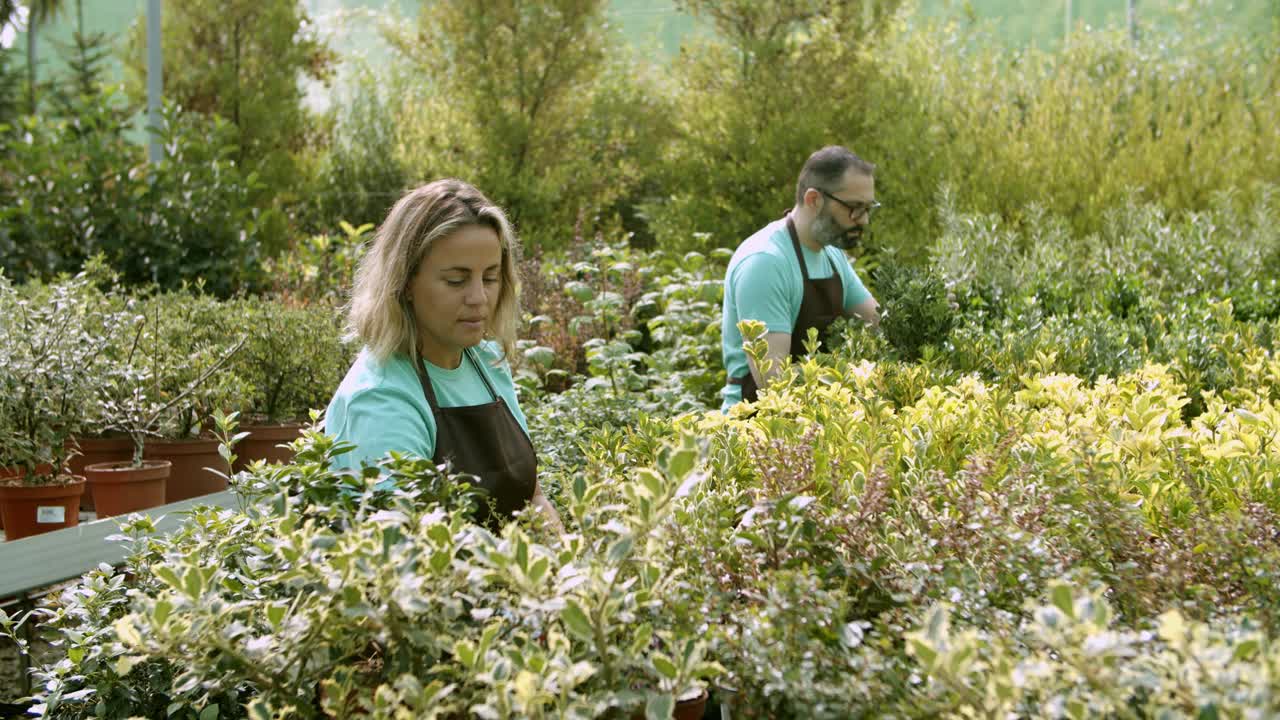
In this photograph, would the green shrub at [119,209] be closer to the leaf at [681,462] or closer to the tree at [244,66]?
the tree at [244,66]

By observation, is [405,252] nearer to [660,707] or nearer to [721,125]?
[660,707]

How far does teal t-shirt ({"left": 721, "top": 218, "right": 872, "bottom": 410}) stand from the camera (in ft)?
14.5

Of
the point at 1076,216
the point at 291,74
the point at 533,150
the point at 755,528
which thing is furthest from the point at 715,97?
the point at 755,528

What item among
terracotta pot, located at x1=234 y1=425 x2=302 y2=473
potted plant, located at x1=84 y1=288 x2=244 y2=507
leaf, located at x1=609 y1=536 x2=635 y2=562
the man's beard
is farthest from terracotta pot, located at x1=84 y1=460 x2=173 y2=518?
leaf, located at x1=609 y1=536 x2=635 y2=562

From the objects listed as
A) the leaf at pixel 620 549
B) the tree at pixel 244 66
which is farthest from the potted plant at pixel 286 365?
the tree at pixel 244 66

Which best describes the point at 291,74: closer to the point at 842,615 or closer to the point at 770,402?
the point at 770,402

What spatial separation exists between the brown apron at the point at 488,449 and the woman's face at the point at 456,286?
14cm

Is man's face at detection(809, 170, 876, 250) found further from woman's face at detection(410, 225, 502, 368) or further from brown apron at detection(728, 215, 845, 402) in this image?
woman's face at detection(410, 225, 502, 368)

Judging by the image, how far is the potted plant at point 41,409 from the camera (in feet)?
13.7

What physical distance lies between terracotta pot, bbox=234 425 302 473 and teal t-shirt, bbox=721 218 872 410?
217cm

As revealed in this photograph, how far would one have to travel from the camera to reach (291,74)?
483 inches

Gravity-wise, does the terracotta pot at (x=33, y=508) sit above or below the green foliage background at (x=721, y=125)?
below

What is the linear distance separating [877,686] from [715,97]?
31.1ft

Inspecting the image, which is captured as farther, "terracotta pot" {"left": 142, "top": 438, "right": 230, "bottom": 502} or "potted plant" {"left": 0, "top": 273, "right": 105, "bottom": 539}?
"terracotta pot" {"left": 142, "top": 438, "right": 230, "bottom": 502}
